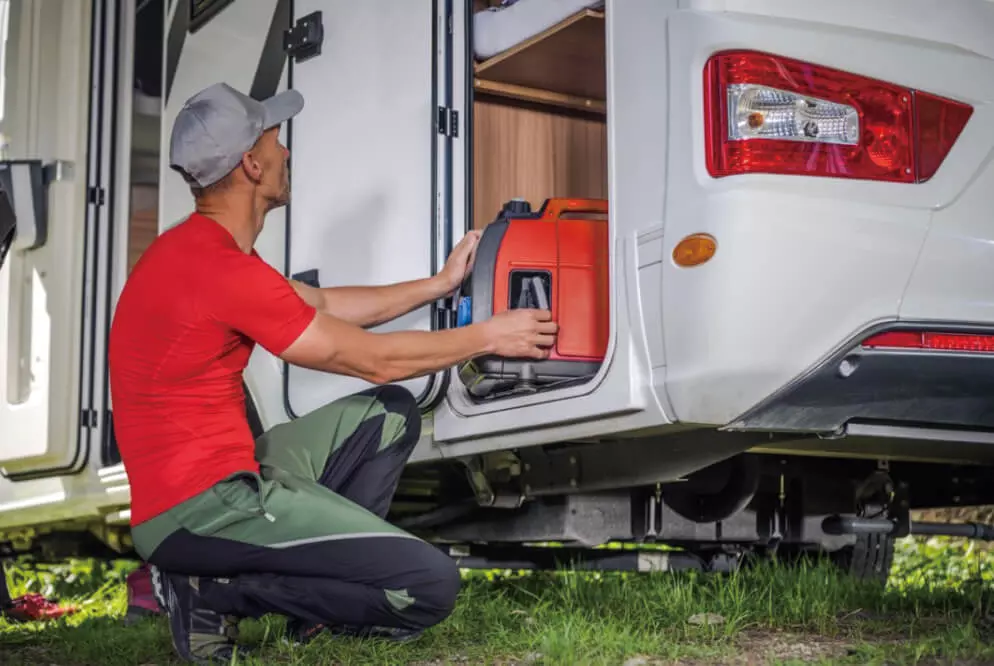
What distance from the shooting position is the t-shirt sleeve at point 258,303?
116 inches

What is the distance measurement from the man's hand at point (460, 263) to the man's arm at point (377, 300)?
1 cm

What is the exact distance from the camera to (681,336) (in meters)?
2.77

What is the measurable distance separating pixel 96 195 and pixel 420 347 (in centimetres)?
225

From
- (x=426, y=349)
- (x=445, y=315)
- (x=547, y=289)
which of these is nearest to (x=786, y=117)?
(x=547, y=289)

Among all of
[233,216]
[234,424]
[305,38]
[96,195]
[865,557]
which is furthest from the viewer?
[96,195]

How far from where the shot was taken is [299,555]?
9.68 feet

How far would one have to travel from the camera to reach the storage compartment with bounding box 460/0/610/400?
3238 millimetres

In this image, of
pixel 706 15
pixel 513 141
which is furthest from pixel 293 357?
pixel 513 141

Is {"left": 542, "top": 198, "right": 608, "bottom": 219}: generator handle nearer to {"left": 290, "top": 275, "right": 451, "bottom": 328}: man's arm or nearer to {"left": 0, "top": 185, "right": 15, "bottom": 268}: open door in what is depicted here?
{"left": 290, "top": 275, "right": 451, "bottom": 328}: man's arm

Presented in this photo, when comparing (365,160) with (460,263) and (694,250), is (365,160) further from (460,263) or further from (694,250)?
(694,250)

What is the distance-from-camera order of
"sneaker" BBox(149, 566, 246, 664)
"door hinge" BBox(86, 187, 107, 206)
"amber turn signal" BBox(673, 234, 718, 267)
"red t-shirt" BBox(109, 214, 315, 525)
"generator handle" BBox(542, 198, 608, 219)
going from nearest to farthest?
"amber turn signal" BBox(673, 234, 718, 267) < "red t-shirt" BBox(109, 214, 315, 525) < "sneaker" BBox(149, 566, 246, 664) < "generator handle" BBox(542, 198, 608, 219) < "door hinge" BBox(86, 187, 107, 206)

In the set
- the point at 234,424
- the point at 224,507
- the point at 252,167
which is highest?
the point at 252,167

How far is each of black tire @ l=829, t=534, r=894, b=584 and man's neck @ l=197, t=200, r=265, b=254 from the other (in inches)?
100

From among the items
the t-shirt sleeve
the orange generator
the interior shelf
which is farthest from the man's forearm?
the interior shelf
